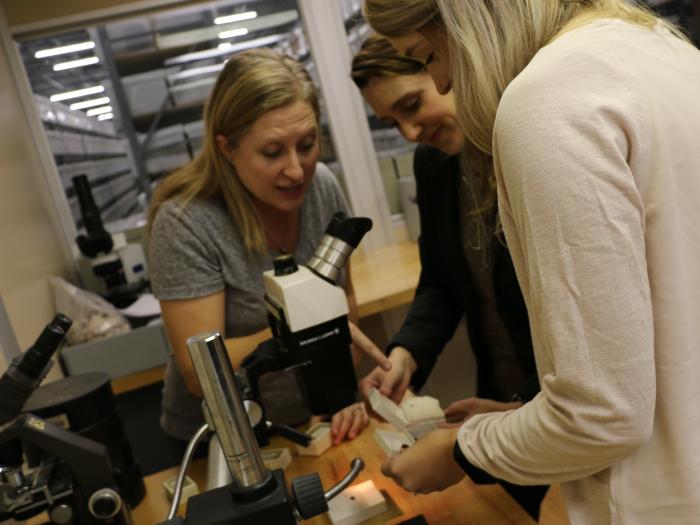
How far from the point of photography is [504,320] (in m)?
1.26

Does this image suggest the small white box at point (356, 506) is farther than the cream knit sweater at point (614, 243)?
Yes

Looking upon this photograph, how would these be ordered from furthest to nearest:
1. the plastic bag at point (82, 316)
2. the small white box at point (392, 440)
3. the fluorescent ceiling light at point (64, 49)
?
the fluorescent ceiling light at point (64, 49) → the plastic bag at point (82, 316) → the small white box at point (392, 440)

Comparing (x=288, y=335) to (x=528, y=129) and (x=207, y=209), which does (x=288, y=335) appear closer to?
(x=528, y=129)

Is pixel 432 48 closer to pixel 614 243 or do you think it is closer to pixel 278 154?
pixel 614 243

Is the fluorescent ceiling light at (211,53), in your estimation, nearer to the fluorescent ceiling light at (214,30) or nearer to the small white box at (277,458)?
the fluorescent ceiling light at (214,30)

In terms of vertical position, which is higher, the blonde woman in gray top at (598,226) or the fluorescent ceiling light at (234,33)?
the fluorescent ceiling light at (234,33)

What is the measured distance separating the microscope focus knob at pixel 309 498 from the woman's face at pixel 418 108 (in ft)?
2.67

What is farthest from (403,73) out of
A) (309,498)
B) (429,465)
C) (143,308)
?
(143,308)

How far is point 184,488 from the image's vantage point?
1143 mm

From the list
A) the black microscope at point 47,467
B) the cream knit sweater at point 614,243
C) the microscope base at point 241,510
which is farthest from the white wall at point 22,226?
the cream knit sweater at point 614,243

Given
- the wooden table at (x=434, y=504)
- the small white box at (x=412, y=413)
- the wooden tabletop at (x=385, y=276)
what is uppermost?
the small white box at (x=412, y=413)

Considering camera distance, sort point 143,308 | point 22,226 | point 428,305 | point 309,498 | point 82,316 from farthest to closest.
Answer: point 143,308
point 82,316
point 22,226
point 428,305
point 309,498

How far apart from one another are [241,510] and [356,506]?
0.35 metres

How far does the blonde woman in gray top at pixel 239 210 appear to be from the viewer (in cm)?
132
